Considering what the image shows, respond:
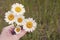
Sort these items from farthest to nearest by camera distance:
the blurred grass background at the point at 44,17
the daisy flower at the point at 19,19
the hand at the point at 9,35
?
the blurred grass background at the point at 44,17 → the hand at the point at 9,35 → the daisy flower at the point at 19,19

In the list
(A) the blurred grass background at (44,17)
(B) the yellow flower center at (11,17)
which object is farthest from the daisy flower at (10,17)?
(A) the blurred grass background at (44,17)


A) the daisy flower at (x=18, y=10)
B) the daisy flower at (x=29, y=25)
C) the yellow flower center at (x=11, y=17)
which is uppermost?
the daisy flower at (x=18, y=10)

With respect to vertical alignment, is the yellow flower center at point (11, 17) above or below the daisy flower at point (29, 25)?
above

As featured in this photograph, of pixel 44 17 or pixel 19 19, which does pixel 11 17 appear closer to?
pixel 19 19

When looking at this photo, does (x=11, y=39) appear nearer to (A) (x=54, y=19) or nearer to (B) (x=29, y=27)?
(B) (x=29, y=27)

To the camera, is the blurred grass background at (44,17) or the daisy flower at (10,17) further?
the blurred grass background at (44,17)

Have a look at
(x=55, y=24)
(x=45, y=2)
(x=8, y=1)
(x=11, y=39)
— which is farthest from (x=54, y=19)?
(x=11, y=39)

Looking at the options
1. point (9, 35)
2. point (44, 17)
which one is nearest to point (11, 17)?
point (9, 35)

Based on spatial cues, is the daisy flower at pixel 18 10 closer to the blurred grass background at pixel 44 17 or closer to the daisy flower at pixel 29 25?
the daisy flower at pixel 29 25

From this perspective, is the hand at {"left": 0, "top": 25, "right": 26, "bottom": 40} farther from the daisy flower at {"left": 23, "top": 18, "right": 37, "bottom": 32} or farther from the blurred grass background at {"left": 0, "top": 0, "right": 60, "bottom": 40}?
the blurred grass background at {"left": 0, "top": 0, "right": 60, "bottom": 40}
